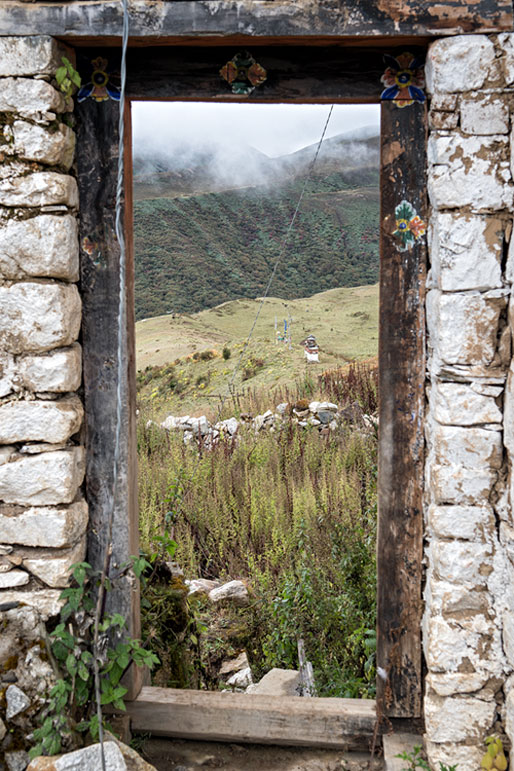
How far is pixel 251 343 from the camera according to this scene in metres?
14.7

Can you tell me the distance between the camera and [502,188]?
7.16ft

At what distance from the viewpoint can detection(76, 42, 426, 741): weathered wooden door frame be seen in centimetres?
240

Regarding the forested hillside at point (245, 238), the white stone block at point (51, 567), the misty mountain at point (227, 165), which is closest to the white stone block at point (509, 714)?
the white stone block at point (51, 567)

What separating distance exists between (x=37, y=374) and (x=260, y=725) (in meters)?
1.76

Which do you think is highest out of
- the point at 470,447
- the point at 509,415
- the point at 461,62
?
the point at 461,62

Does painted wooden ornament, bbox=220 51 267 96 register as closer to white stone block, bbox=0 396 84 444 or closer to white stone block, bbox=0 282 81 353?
white stone block, bbox=0 282 81 353

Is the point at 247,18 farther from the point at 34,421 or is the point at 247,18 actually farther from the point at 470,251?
the point at 34,421

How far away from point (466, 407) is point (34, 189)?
171 centimetres

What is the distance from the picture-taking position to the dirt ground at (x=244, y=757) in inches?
104

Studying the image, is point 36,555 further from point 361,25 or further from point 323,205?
point 323,205

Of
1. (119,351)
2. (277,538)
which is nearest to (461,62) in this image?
(119,351)

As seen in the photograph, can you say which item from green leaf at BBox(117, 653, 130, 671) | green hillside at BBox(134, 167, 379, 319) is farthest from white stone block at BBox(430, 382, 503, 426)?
green hillside at BBox(134, 167, 379, 319)

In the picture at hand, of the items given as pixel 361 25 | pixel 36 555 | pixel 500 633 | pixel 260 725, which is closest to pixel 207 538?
pixel 260 725

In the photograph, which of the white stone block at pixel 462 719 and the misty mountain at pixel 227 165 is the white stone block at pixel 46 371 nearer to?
the white stone block at pixel 462 719
